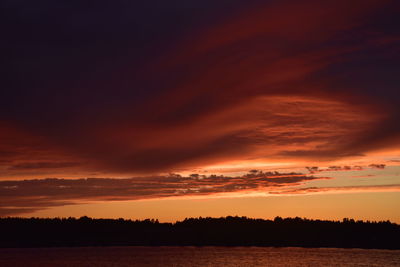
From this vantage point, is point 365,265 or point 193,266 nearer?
point 193,266

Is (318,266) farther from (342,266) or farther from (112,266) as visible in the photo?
(112,266)

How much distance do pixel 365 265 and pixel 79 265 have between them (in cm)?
9926

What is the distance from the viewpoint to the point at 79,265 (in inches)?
7195

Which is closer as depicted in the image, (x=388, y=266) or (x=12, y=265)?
(x=12, y=265)

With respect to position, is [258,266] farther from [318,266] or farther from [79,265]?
[79,265]

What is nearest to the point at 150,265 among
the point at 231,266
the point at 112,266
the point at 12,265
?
the point at 112,266

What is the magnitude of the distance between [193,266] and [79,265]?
38.0m

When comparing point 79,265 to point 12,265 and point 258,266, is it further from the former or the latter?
point 258,266

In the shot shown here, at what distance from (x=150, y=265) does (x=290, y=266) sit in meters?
48.4

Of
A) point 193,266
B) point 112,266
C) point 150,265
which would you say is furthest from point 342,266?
point 112,266

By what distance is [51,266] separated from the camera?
181m

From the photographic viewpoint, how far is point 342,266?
191000mm

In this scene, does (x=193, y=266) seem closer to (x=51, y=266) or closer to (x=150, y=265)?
(x=150, y=265)

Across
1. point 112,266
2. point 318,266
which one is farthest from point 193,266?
point 318,266
